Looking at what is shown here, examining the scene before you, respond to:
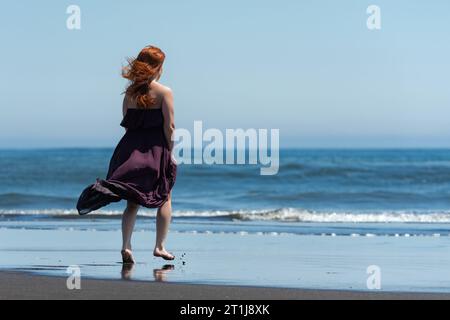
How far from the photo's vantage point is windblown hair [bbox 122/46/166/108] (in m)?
7.47

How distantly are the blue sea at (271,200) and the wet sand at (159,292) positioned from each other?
5.70m

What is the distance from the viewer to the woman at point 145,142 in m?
7.45

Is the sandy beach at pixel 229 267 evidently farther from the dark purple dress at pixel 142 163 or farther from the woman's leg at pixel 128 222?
the dark purple dress at pixel 142 163

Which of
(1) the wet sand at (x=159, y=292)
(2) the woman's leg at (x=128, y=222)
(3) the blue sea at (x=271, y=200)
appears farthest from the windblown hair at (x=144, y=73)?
(3) the blue sea at (x=271, y=200)

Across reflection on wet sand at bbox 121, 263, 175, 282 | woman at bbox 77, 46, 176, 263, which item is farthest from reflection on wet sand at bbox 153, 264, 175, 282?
woman at bbox 77, 46, 176, 263

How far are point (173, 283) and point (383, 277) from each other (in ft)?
5.20

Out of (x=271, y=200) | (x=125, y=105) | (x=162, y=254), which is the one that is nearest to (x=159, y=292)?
(x=162, y=254)

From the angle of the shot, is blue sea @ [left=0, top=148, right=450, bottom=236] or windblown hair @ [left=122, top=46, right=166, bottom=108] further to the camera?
blue sea @ [left=0, top=148, right=450, bottom=236]

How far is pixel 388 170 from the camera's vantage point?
106 feet

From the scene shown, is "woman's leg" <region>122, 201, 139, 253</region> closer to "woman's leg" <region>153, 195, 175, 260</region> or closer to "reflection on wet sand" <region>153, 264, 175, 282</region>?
"woman's leg" <region>153, 195, 175, 260</region>

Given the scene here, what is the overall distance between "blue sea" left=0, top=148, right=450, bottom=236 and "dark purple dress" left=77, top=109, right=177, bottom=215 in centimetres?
456

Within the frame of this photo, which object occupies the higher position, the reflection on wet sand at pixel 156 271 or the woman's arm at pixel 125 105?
the woman's arm at pixel 125 105
